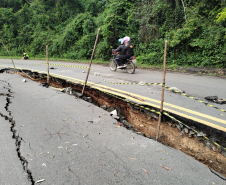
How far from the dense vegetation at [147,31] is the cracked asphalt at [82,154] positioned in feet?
25.0

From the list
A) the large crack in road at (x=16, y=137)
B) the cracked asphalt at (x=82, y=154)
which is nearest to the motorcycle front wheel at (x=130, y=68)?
the cracked asphalt at (x=82, y=154)

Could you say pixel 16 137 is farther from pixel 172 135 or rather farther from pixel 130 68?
pixel 130 68

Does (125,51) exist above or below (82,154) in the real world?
above

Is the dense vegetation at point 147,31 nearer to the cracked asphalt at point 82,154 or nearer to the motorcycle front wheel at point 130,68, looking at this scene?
the motorcycle front wheel at point 130,68

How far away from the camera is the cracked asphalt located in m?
2.16

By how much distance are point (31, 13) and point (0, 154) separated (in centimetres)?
2779

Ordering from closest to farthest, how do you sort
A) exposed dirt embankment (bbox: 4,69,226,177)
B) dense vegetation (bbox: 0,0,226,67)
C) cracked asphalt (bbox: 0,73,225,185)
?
cracked asphalt (bbox: 0,73,225,185), exposed dirt embankment (bbox: 4,69,226,177), dense vegetation (bbox: 0,0,226,67)

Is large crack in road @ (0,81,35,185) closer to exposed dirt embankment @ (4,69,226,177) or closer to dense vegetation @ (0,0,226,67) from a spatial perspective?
exposed dirt embankment @ (4,69,226,177)

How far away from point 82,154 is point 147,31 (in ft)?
38.1

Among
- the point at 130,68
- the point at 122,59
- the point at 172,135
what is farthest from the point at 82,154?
the point at 122,59

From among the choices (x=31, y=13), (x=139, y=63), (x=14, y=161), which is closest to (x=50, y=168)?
(x=14, y=161)

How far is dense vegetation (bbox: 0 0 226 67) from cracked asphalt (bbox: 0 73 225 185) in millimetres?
7606

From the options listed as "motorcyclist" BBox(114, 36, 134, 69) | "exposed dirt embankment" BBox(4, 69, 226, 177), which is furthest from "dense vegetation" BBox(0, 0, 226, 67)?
"exposed dirt embankment" BBox(4, 69, 226, 177)

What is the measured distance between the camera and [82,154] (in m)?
2.58
